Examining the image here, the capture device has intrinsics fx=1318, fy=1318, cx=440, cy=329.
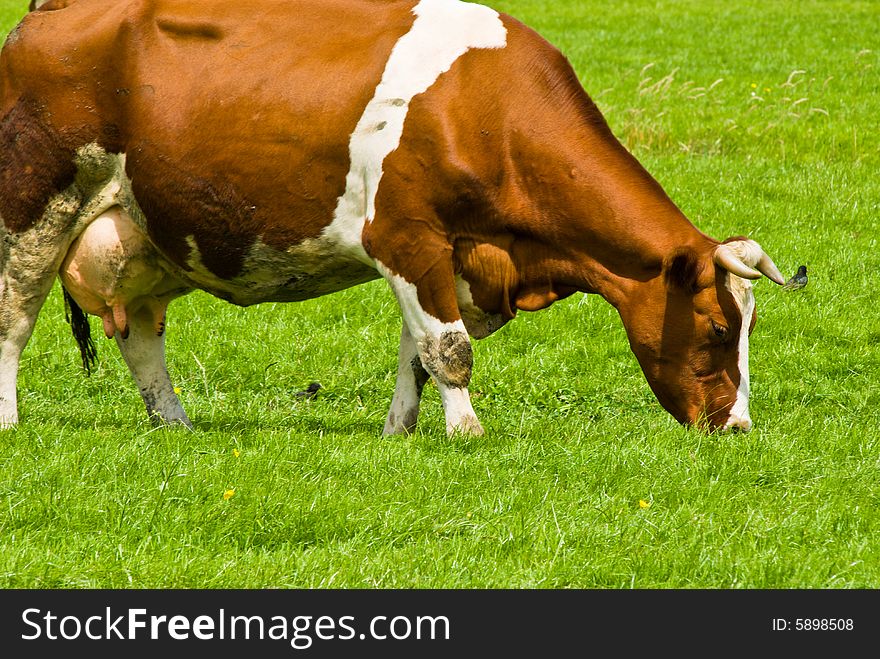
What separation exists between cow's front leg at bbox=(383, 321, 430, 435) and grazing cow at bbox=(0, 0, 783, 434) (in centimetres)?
1

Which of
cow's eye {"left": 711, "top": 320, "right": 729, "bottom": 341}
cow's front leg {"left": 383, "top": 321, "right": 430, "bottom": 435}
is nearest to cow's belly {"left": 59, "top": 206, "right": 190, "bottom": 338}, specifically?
cow's front leg {"left": 383, "top": 321, "right": 430, "bottom": 435}

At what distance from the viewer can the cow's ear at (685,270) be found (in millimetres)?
6906

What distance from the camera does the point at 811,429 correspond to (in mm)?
7609

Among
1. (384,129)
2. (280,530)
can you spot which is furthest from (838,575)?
(384,129)

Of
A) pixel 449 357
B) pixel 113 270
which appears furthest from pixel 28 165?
pixel 449 357

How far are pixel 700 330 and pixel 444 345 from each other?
137 centimetres

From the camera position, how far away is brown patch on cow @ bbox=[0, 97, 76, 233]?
7.48 metres

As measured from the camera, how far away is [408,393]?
7.72m

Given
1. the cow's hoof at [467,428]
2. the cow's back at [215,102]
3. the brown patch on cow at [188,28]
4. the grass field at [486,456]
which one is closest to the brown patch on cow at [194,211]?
the cow's back at [215,102]

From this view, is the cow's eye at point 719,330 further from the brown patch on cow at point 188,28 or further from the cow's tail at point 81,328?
the cow's tail at point 81,328

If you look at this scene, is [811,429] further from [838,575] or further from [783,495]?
[838,575]

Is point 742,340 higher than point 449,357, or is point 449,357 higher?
point 742,340

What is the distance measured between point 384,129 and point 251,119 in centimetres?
79

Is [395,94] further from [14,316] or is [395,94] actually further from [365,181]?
[14,316]
